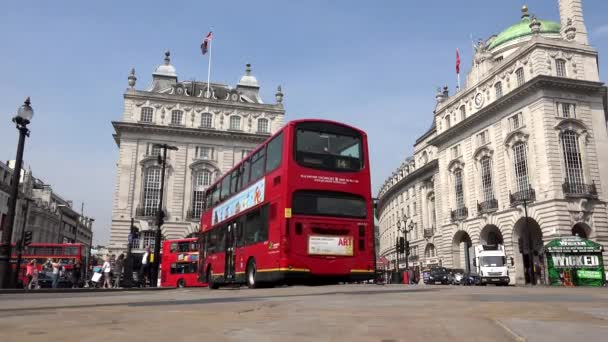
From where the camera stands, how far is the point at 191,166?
5369 centimetres

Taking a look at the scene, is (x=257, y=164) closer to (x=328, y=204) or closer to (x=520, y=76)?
(x=328, y=204)

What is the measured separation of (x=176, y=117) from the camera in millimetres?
54625

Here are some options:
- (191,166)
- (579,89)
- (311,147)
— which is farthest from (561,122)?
(191,166)

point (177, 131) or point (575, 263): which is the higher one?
point (177, 131)

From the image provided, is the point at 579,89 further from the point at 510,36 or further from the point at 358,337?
the point at 358,337

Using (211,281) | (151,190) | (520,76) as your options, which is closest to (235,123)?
(151,190)

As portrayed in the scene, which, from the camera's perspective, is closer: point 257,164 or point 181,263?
point 257,164

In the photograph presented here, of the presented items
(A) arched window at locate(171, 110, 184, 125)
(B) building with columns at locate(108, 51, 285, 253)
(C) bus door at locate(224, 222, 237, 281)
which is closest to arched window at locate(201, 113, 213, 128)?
(B) building with columns at locate(108, 51, 285, 253)

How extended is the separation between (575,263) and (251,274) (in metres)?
24.7

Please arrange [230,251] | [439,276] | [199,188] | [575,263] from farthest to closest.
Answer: [199,188], [439,276], [575,263], [230,251]

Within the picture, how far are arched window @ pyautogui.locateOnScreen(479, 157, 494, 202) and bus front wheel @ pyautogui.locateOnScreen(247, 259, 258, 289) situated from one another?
31.8 m

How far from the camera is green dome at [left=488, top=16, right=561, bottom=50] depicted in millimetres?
45969

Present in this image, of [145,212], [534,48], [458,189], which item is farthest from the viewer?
[145,212]

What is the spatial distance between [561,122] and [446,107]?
14.6 meters
